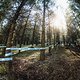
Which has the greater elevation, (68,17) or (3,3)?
(68,17)

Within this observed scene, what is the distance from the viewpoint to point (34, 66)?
1133cm

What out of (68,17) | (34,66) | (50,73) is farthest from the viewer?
(68,17)

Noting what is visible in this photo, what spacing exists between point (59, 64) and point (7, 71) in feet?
13.2

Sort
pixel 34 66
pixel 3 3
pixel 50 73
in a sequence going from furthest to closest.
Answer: pixel 3 3, pixel 34 66, pixel 50 73

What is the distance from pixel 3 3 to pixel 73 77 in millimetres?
8396

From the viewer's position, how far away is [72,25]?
43250 mm

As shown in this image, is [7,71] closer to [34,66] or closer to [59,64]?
[34,66]

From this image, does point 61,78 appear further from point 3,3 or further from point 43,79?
point 3,3

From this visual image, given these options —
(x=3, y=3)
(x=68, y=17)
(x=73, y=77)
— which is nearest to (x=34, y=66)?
(x=73, y=77)

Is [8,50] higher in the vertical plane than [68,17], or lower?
lower

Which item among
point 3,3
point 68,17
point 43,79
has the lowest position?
point 43,79

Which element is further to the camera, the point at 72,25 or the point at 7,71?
the point at 72,25

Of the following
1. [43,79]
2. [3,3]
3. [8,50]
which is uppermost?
[3,3]

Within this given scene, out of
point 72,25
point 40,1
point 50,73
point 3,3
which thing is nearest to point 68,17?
point 72,25
